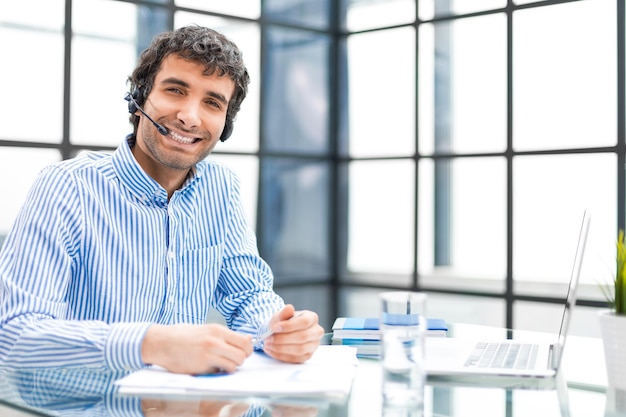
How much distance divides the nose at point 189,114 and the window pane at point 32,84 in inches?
57.3

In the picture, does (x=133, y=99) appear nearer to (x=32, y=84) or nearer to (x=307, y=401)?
(x=307, y=401)

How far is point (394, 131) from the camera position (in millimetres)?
4090

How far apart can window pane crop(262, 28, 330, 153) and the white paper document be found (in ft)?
8.81

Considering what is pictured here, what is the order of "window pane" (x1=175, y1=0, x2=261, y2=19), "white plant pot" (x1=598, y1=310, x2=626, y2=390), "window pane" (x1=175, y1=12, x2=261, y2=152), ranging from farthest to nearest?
"window pane" (x1=175, y1=12, x2=261, y2=152) < "window pane" (x1=175, y1=0, x2=261, y2=19) < "white plant pot" (x1=598, y1=310, x2=626, y2=390)

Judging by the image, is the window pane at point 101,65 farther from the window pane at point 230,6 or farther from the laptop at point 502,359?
the laptop at point 502,359

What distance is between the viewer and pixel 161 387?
1.16m

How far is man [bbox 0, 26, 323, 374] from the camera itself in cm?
Answer: 138

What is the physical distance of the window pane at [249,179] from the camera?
Answer: 3838 mm

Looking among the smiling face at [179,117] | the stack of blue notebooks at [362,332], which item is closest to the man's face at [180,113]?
the smiling face at [179,117]

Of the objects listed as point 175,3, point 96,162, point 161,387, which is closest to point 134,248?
point 96,162

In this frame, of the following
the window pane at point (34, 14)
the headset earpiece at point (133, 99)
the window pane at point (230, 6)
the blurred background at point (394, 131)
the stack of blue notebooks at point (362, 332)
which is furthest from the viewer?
the window pane at point (230, 6)

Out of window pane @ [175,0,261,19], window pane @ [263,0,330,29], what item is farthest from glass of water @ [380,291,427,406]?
window pane @ [263,0,330,29]

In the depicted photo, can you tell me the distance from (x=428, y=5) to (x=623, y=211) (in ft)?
4.70

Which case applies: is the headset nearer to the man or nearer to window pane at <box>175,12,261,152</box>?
the man
